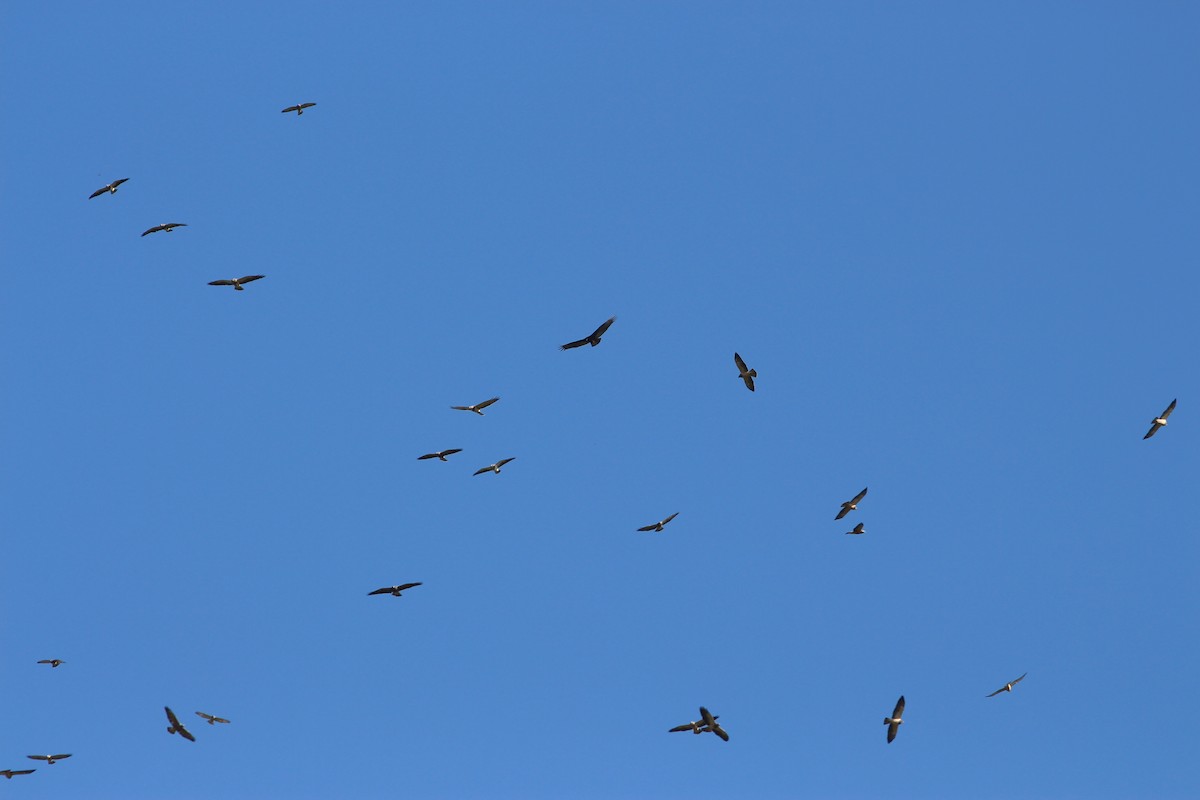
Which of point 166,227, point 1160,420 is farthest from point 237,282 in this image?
point 1160,420

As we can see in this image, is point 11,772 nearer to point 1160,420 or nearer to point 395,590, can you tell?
point 395,590

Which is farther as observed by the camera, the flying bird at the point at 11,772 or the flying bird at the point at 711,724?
the flying bird at the point at 11,772

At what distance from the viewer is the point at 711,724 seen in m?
62.8

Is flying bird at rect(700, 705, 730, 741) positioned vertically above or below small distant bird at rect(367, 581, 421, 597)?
below

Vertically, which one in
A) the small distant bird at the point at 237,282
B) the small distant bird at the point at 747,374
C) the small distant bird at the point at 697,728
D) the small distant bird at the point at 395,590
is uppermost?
the small distant bird at the point at 237,282

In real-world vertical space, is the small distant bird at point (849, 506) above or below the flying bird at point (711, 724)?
above

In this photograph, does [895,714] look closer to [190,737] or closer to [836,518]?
[836,518]

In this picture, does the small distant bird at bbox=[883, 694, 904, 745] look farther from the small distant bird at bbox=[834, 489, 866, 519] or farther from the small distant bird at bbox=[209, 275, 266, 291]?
the small distant bird at bbox=[209, 275, 266, 291]

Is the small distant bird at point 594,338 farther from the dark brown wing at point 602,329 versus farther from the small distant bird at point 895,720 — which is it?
the small distant bird at point 895,720

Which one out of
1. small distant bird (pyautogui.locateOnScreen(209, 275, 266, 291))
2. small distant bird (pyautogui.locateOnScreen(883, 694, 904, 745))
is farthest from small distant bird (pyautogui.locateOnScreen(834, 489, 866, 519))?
small distant bird (pyautogui.locateOnScreen(209, 275, 266, 291))

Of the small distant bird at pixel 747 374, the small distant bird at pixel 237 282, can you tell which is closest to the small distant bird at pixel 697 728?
the small distant bird at pixel 747 374

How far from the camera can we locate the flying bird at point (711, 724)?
61.9m

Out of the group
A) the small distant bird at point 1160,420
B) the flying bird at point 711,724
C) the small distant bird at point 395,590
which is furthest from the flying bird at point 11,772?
the small distant bird at point 1160,420

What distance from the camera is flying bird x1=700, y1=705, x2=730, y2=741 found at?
61.9 m
